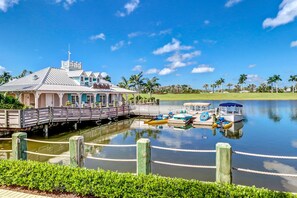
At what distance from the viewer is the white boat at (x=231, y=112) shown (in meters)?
27.0

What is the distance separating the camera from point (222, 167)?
505 cm

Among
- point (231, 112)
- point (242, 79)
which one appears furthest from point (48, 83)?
point (242, 79)

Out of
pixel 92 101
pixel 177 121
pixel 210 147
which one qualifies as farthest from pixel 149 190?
pixel 92 101

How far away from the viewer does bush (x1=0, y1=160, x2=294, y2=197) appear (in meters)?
4.64

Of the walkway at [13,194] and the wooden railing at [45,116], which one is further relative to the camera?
the wooden railing at [45,116]

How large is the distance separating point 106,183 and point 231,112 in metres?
28.1

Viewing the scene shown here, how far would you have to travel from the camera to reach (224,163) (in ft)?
16.5

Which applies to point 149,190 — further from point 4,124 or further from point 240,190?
point 4,124

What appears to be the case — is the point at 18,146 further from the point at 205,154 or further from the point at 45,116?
the point at 45,116

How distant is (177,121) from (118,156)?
14.3 meters

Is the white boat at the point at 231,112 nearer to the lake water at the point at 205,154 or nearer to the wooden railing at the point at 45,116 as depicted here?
the lake water at the point at 205,154

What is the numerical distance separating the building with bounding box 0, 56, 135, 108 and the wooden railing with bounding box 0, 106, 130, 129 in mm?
3018

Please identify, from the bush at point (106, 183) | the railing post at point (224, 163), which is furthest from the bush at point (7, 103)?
the railing post at point (224, 163)

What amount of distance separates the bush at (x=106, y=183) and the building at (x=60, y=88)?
→ 1607 cm
